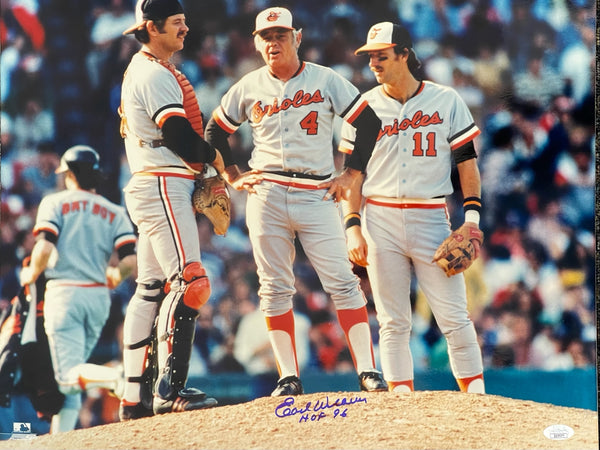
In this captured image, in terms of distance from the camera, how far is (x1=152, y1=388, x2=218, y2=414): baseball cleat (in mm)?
5012

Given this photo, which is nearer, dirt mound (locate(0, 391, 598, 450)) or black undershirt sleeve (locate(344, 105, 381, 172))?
dirt mound (locate(0, 391, 598, 450))

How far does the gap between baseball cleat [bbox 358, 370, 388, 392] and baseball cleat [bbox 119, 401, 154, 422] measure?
1407mm

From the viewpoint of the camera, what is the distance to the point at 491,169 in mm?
5035

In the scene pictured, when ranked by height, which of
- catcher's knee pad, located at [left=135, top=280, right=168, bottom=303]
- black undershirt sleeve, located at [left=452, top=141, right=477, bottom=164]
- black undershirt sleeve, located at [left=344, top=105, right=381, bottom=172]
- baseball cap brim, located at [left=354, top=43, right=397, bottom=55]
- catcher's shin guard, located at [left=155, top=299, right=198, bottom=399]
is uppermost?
baseball cap brim, located at [left=354, top=43, right=397, bottom=55]

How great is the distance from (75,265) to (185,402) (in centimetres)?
126

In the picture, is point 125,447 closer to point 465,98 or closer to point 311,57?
point 311,57

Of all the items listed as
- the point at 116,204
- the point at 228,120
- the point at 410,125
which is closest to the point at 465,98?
the point at 410,125

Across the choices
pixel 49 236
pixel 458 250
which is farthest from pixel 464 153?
pixel 49 236

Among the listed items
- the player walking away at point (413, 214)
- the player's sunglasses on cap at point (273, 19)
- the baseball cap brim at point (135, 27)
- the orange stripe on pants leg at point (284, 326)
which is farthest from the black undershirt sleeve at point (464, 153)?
the baseball cap brim at point (135, 27)

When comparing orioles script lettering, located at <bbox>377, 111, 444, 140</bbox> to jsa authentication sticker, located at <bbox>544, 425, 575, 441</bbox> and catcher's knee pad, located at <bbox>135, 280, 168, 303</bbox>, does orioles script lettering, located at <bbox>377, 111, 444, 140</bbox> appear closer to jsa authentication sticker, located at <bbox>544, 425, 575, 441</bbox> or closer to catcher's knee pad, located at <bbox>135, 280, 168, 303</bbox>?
catcher's knee pad, located at <bbox>135, 280, 168, 303</bbox>

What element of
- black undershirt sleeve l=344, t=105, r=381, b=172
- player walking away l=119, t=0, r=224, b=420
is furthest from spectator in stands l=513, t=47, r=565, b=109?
player walking away l=119, t=0, r=224, b=420

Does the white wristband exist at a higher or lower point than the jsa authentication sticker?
higher

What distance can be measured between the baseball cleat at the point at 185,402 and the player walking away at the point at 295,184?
456mm
